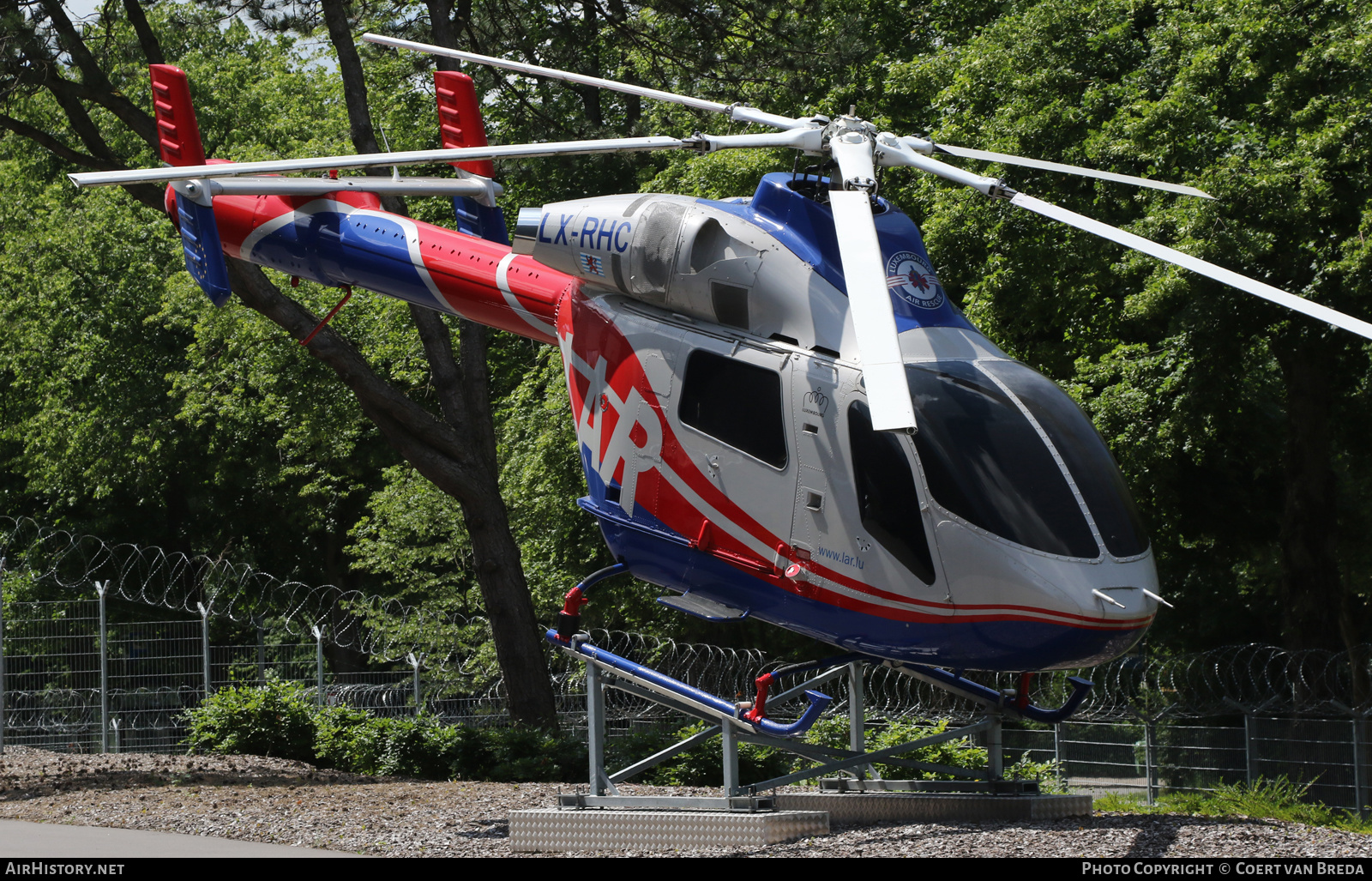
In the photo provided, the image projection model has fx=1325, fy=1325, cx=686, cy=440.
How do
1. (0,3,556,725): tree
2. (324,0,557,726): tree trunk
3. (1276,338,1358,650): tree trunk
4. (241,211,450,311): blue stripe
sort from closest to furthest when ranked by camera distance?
(241,211,450,311): blue stripe → (0,3,556,725): tree → (324,0,557,726): tree trunk → (1276,338,1358,650): tree trunk

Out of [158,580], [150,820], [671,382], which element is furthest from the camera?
[158,580]

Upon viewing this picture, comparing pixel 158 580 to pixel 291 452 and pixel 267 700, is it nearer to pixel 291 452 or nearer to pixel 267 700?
pixel 291 452

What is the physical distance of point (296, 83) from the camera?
36688mm

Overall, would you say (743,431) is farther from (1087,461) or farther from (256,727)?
(256,727)

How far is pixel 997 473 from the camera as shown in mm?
8258

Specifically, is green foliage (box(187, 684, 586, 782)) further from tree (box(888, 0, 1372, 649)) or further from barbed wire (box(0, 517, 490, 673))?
barbed wire (box(0, 517, 490, 673))

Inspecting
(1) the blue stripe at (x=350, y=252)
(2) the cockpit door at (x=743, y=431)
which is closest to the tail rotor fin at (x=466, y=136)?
(1) the blue stripe at (x=350, y=252)

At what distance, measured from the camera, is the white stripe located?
11320mm

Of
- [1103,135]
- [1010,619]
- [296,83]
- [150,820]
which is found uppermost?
[296,83]

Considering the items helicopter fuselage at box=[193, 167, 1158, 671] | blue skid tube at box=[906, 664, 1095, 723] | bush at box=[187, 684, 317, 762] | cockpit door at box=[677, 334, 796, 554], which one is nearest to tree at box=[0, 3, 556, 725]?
bush at box=[187, 684, 317, 762]

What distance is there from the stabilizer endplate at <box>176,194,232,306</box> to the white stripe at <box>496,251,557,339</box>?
8.75 feet

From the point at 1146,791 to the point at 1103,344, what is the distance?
6204 mm

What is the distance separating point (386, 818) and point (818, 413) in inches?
193

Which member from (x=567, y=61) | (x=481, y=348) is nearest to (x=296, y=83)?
(x=567, y=61)
